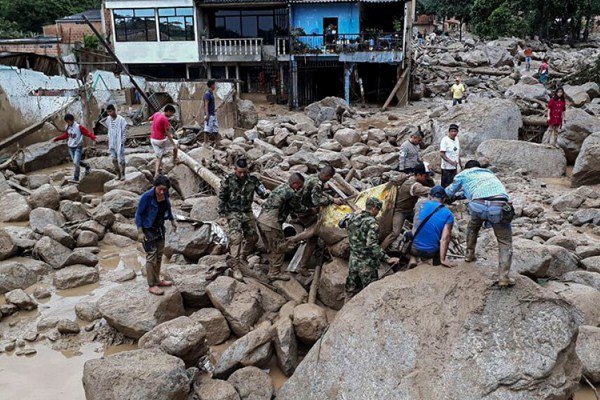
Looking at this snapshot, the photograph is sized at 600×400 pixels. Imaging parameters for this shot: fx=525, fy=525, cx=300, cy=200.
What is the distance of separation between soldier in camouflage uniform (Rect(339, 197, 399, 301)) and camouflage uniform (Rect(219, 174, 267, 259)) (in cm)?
171

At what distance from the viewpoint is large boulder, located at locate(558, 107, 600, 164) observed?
503 inches

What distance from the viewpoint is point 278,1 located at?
24.0 metres

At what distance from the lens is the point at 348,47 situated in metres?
22.8

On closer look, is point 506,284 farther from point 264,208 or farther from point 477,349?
point 264,208

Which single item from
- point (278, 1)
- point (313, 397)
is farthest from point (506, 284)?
point (278, 1)

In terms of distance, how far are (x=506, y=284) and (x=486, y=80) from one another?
24.5 m

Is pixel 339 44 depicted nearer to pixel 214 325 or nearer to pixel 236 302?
pixel 236 302

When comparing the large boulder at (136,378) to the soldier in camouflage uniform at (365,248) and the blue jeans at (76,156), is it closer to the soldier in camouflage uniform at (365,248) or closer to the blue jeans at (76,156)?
the soldier in camouflage uniform at (365,248)

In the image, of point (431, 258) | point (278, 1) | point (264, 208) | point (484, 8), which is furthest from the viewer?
point (484, 8)

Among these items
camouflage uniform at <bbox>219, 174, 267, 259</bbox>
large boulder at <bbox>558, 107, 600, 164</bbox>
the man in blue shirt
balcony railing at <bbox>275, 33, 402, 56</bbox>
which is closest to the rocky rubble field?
the man in blue shirt

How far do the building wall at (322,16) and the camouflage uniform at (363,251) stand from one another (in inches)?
801

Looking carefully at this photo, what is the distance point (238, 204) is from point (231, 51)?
19.4 meters

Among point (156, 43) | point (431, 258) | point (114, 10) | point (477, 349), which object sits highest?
point (114, 10)

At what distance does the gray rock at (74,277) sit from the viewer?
7.76m
